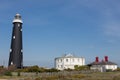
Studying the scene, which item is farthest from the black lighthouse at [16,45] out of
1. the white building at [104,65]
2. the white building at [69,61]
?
the white building at [104,65]

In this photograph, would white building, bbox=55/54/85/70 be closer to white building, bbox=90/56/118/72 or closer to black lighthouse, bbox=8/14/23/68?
white building, bbox=90/56/118/72

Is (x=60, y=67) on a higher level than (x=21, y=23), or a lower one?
lower

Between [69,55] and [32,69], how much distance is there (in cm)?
2491

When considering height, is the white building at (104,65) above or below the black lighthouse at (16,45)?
below

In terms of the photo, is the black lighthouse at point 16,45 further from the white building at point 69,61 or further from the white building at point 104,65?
the white building at point 104,65

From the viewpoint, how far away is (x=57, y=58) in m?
76.7

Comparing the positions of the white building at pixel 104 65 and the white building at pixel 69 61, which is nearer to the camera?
the white building at pixel 104 65

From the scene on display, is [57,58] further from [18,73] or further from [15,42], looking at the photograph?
[18,73]

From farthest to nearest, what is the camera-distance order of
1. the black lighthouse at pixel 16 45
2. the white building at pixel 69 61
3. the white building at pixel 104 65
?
the white building at pixel 69 61 → the white building at pixel 104 65 → the black lighthouse at pixel 16 45

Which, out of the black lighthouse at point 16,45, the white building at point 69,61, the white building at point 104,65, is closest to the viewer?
the black lighthouse at point 16,45

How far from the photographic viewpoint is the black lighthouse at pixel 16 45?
57.4 m

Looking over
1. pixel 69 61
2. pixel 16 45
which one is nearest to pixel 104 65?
pixel 69 61

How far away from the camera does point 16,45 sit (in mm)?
58344

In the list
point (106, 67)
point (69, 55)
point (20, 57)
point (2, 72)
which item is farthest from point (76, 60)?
point (2, 72)
